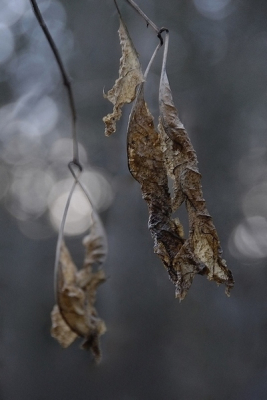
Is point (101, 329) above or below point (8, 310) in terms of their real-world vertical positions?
below

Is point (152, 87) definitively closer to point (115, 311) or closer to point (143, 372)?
point (115, 311)

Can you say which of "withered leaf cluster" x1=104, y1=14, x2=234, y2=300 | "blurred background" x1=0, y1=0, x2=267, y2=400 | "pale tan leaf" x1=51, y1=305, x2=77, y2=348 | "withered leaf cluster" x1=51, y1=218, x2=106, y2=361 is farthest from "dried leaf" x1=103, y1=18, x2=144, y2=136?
"blurred background" x1=0, y1=0, x2=267, y2=400

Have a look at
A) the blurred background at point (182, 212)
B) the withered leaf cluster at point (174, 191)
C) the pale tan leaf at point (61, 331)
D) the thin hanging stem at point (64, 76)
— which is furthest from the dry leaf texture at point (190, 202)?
the blurred background at point (182, 212)

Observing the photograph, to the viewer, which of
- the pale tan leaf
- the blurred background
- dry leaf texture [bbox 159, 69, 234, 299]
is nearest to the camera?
dry leaf texture [bbox 159, 69, 234, 299]

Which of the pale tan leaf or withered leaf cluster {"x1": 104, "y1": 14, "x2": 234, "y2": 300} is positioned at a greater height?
withered leaf cluster {"x1": 104, "y1": 14, "x2": 234, "y2": 300}

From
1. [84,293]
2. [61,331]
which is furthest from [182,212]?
[84,293]

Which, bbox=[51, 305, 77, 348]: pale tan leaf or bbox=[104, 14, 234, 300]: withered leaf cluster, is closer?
bbox=[104, 14, 234, 300]: withered leaf cluster

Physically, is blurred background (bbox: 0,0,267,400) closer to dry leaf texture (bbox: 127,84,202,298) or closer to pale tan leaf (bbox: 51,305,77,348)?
pale tan leaf (bbox: 51,305,77,348)

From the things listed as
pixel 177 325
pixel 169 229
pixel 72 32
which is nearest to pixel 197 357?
pixel 177 325
